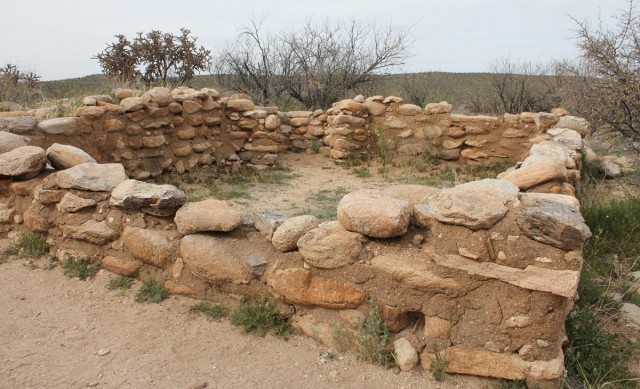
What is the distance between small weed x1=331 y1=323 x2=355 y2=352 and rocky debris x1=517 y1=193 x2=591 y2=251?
1028 mm

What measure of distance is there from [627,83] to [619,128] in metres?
0.60

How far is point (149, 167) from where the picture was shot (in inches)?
245

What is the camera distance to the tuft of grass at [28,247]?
3.53 m

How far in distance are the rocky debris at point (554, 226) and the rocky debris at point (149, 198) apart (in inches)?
81.0

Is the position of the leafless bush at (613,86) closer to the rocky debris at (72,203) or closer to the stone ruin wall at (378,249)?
the stone ruin wall at (378,249)

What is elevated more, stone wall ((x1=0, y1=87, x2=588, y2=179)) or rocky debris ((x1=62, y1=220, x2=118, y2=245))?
stone wall ((x1=0, y1=87, x2=588, y2=179))

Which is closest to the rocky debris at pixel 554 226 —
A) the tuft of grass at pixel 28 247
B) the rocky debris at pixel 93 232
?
the rocky debris at pixel 93 232

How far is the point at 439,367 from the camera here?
238cm

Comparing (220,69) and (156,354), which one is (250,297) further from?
(220,69)

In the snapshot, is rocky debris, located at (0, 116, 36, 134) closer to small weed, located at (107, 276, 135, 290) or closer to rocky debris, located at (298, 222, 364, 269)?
small weed, located at (107, 276, 135, 290)

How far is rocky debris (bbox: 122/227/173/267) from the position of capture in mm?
3094

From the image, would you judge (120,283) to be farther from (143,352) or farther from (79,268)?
(143,352)

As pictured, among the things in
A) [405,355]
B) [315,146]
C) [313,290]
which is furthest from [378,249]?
[315,146]

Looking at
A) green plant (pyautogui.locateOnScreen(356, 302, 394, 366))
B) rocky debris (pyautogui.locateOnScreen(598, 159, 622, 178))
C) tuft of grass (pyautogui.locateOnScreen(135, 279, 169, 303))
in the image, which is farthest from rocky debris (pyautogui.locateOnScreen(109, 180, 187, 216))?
rocky debris (pyautogui.locateOnScreen(598, 159, 622, 178))
